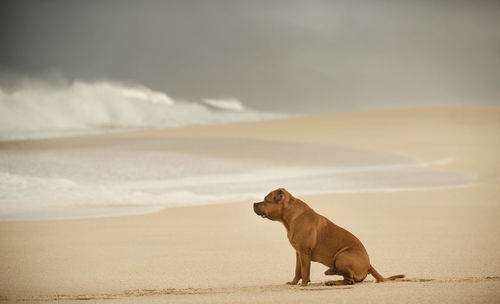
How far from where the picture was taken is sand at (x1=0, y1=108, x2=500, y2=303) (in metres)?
6.40

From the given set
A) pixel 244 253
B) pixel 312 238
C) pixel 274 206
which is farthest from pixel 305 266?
pixel 244 253

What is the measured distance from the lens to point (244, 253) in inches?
399

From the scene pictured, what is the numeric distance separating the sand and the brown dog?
274mm

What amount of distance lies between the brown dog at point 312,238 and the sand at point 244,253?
274 mm

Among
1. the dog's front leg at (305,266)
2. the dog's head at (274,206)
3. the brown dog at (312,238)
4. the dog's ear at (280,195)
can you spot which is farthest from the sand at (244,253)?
the dog's ear at (280,195)

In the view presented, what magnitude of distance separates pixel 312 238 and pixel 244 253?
3474 mm

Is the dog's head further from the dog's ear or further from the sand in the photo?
the sand

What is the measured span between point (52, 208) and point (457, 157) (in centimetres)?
2226

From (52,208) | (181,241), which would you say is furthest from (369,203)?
(52,208)

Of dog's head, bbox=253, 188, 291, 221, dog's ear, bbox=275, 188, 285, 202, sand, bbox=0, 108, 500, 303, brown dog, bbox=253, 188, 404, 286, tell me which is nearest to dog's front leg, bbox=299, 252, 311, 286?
brown dog, bbox=253, 188, 404, 286

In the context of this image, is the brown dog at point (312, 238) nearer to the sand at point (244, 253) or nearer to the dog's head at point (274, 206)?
the dog's head at point (274, 206)

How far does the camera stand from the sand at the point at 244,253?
6.40 m

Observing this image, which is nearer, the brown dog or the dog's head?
the brown dog

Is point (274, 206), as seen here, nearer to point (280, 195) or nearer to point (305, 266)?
point (280, 195)
